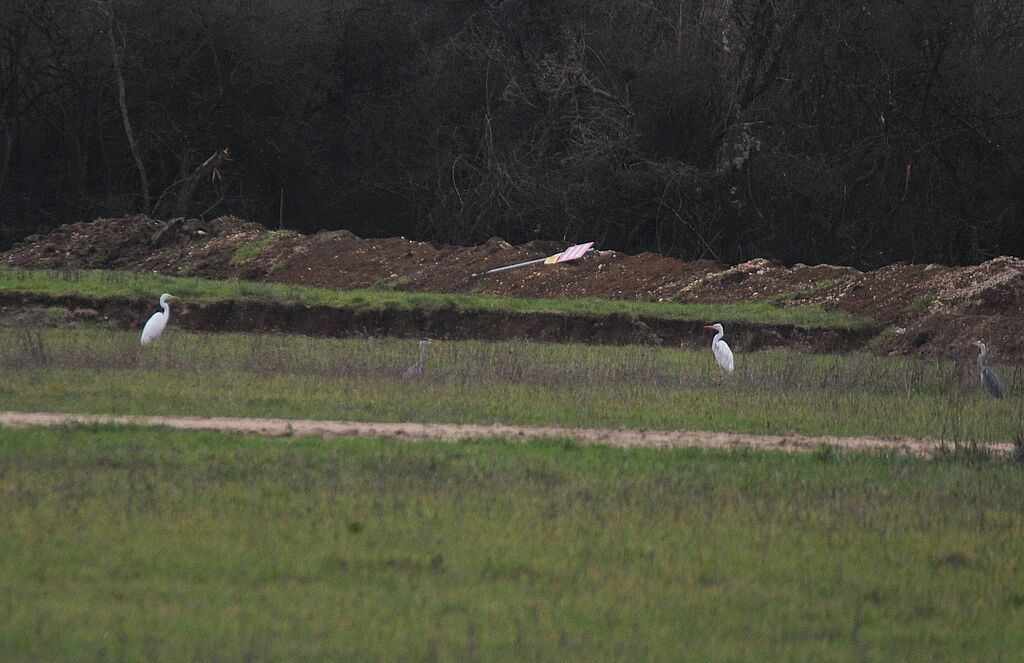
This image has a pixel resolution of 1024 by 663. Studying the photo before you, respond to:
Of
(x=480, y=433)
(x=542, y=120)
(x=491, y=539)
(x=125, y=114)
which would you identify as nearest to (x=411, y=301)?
(x=480, y=433)

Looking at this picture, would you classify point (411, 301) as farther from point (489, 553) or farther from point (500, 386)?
point (489, 553)

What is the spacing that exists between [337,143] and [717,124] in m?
13.8

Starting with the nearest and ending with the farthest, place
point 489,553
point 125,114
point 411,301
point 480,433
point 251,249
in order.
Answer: point 489,553
point 480,433
point 411,301
point 251,249
point 125,114

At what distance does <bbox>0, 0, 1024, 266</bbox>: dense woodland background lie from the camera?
114 feet

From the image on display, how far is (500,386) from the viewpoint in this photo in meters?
16.3

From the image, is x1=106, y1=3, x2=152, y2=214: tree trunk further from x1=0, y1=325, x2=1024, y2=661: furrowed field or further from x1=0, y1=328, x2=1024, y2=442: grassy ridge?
x1=0, y1=325, x2=1024, y2=661: furrowed field

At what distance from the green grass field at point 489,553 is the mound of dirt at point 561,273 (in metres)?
13.9

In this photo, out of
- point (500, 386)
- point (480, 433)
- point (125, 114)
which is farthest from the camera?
point (125, 114)

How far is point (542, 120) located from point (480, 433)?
2915cm

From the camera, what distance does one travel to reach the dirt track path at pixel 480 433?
12.0 m

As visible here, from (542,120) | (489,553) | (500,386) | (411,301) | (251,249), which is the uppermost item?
(542,120)

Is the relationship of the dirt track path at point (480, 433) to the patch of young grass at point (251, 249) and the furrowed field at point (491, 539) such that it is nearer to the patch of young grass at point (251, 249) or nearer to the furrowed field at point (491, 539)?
the furrowed field at point (491, 539)

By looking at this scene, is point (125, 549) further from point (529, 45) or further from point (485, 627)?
point (529, 45)

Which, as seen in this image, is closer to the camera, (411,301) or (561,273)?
(411,301)
